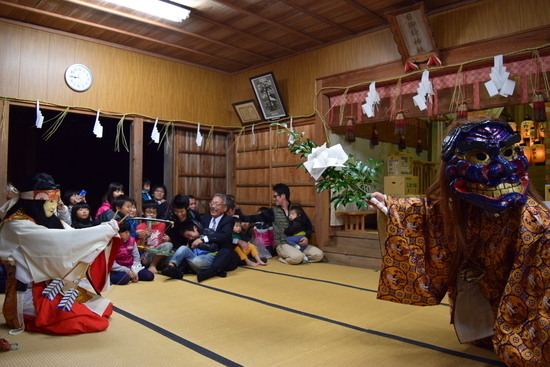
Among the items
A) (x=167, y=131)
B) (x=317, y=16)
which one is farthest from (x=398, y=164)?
(x=167, y=131)

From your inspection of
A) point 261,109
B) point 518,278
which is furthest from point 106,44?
point 518,278

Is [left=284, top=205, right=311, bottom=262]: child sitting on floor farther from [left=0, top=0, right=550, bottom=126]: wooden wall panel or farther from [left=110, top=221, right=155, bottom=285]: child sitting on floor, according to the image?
[left=110, top=221, right=155, bottom=285]: child sitting on floor

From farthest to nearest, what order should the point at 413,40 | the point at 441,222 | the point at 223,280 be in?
the point at 413,40, the point at 223,280, the point at 441,222

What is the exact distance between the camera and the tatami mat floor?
2.56 meters

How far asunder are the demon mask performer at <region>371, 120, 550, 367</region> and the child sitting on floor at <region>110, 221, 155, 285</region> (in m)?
3.18

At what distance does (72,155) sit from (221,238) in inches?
188

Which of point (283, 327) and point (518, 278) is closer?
point (518, 278)

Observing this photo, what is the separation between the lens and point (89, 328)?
3.04m

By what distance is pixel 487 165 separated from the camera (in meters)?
2.20

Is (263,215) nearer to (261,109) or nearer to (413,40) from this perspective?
(261,109)

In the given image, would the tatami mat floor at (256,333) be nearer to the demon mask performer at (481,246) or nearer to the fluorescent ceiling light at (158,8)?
the demon mask performer at (481,246)

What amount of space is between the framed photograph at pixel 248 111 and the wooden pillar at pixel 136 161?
1.86 m

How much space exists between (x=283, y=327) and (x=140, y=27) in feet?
16.8

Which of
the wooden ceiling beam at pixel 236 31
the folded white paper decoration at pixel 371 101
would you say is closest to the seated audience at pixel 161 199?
the wooden ceiling beam at pixel 236 31
